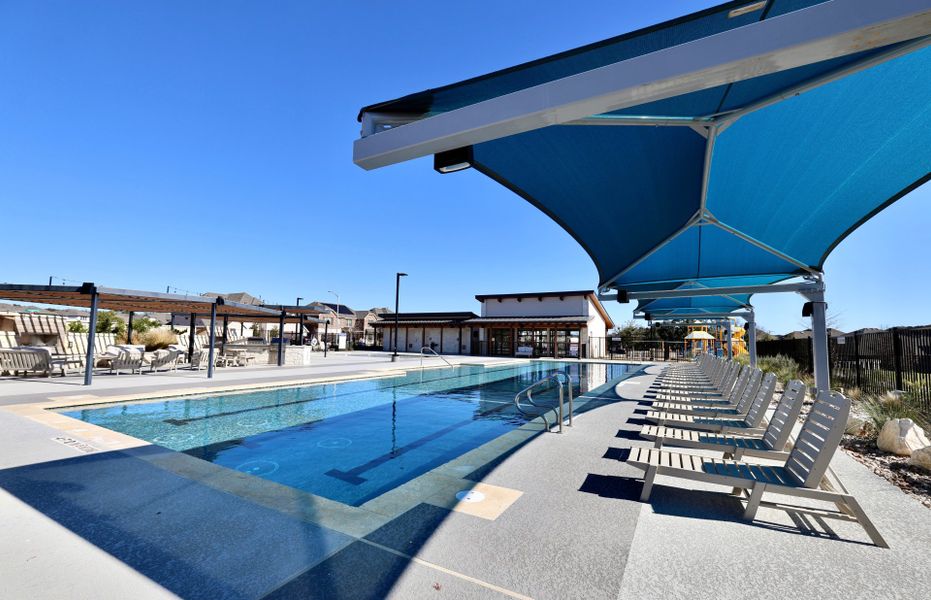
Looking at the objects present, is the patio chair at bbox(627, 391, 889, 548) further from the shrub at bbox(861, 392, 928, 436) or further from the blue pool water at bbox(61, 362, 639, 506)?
the shrub at bbox(861, 392, 928, 436)

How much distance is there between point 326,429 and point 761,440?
623 centimetres

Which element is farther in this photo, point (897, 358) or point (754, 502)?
point (897, 358)

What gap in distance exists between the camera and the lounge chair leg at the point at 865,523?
2.66 metres

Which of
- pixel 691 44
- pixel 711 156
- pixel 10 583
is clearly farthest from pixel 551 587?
pixel 711 156

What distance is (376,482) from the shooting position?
4.69 metres

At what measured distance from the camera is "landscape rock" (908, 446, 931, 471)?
4.06 meters

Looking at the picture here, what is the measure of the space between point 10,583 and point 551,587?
2.79m

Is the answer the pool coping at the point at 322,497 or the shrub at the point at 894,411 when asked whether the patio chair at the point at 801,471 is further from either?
the shrub at the point at 894,411

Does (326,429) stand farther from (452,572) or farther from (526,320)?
(526,320)

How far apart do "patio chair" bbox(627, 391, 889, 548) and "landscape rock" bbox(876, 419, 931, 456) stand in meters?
2.41

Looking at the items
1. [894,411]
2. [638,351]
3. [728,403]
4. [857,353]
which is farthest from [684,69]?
[638,351]

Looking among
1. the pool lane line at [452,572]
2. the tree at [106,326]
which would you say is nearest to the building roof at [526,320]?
the tree at [106,326]

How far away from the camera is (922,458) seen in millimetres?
4129

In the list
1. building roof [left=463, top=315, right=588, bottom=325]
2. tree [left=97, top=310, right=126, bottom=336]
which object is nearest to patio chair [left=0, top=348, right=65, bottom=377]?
tree [left=97, top=310, right=126, bottom=336]
